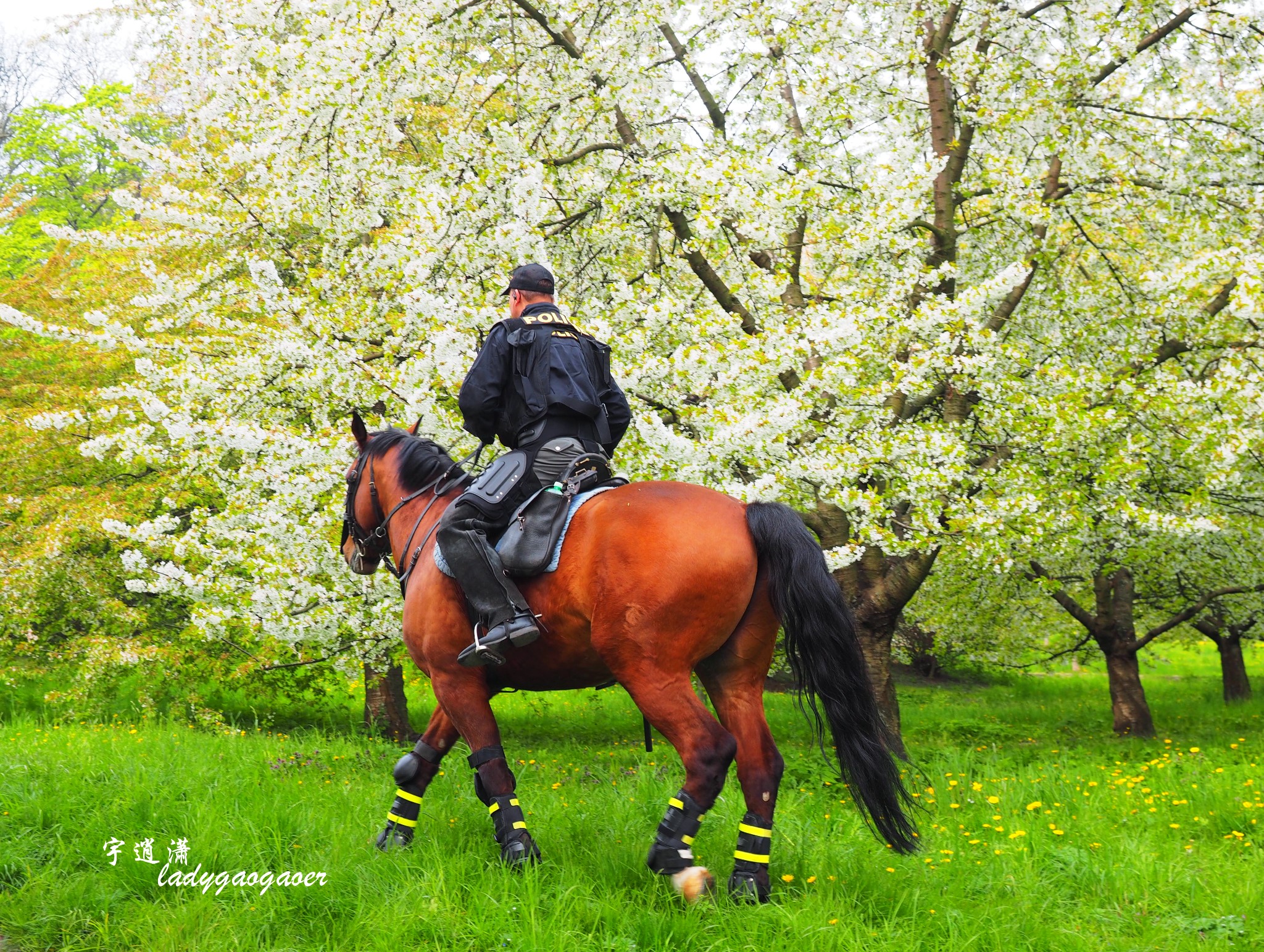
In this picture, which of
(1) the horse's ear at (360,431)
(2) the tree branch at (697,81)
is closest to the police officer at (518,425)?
(1) the horse's ear at (360,431)

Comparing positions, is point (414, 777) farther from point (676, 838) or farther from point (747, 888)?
point (747, 888)

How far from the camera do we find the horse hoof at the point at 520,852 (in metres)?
4.37

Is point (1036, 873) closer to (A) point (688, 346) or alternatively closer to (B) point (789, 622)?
(B) point (789, 622)

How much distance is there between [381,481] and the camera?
592 cm

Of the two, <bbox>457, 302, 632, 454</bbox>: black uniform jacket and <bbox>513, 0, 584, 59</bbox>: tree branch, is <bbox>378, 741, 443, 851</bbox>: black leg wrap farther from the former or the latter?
<bbox>513, 0, 584, 59</bbox>: tree branch

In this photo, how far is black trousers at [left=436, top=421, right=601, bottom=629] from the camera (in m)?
4.48

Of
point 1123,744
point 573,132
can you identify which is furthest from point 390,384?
point 1123,744

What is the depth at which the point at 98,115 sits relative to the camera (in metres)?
8.39

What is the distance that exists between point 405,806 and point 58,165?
2335cm

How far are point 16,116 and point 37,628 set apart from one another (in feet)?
51.4

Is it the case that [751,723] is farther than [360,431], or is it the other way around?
[360,431]

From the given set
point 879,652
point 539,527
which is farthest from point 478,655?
point 879,652

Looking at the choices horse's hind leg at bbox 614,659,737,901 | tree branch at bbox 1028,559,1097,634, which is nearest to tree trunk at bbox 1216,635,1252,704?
tree branch at bbox 1028,559,1097,634

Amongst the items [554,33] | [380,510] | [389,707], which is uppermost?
[554,33]
